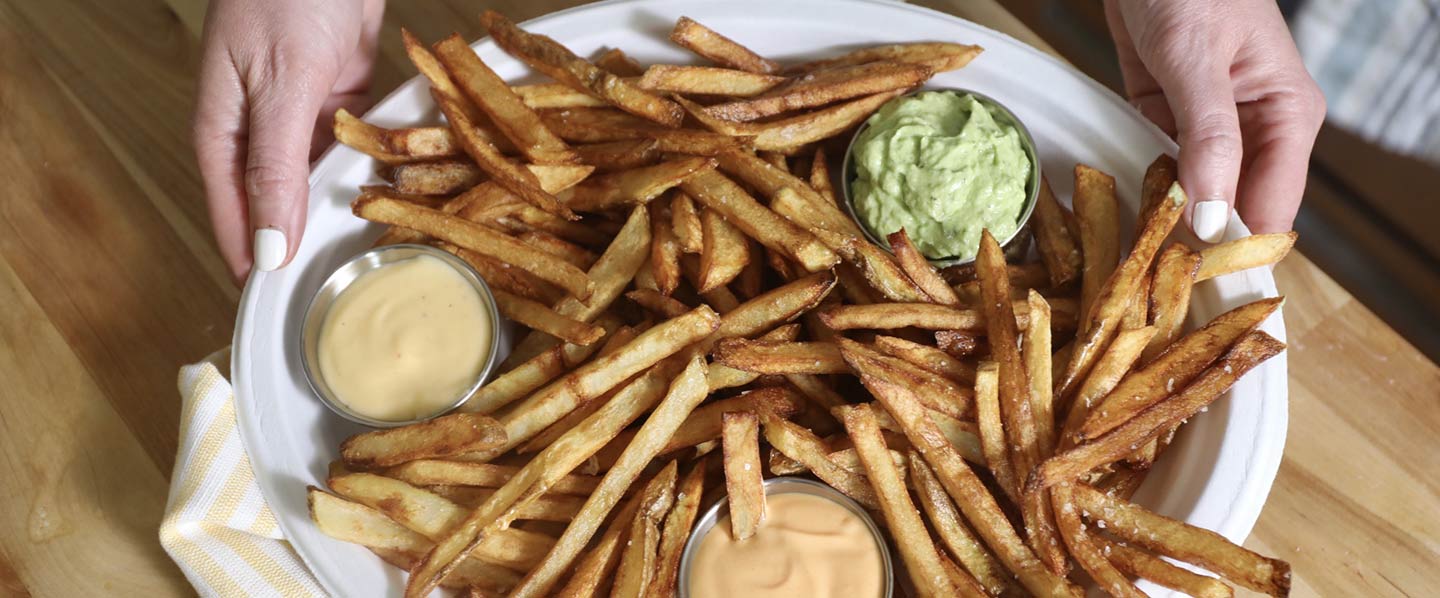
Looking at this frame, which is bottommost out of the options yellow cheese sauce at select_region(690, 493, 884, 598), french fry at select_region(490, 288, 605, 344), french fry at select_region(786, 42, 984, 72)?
yellow cheese sauce at select_region(690, 493, 884, 598)

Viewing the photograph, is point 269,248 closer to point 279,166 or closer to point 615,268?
point 279,166

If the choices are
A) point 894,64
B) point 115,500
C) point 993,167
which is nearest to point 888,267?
point 993,167

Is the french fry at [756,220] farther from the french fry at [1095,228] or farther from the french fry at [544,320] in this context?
the french fry at [1095,228]

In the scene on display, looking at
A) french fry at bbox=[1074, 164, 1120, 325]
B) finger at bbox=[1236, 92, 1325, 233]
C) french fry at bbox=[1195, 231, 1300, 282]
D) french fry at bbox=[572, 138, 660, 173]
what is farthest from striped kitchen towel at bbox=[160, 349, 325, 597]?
finger at bbox=[1236, 92, 1325, 233]

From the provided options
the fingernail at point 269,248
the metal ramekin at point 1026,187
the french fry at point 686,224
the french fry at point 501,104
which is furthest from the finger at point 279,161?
the metal ramekin at point 1026,187

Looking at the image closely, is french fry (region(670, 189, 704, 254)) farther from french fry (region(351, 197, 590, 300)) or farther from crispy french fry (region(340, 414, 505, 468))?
crispy french fry (region(340, 414, 505, 468))

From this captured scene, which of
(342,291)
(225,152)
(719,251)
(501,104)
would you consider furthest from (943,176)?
(225,152)

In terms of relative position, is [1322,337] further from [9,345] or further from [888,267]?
[9,345]

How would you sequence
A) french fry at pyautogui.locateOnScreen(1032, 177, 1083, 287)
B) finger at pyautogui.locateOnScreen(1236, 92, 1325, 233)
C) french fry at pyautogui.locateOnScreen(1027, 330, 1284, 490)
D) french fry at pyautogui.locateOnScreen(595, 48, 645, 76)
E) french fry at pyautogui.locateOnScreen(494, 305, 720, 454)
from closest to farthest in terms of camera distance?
french fry at pyautogui.locateOnScreen(1027, 330, 1284, 490) → french fry at pyautogui.locateOnScreen(494, 305, 720, 454) → french fry at pyautogui.locateOnScreen(1032, 177, 1083, 287) → finger at pyautogui.locateOnScreen(1236, 92, 1325, 233) → french fry at pyautogui.locateOnScreen(595, 48, 645, 76)
